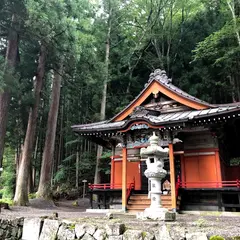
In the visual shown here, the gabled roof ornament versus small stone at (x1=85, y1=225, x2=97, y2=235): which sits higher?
the gabled roof ornament

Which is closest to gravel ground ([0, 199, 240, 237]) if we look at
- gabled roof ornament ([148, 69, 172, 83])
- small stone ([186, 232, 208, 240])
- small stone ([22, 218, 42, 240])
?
small stone ([186, 232, 208, 240])

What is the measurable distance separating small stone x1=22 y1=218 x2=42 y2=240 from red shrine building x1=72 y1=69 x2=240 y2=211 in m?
4.44

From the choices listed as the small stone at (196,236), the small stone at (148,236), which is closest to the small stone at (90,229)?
the small stone at (148,236)

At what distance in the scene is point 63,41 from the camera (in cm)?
1099

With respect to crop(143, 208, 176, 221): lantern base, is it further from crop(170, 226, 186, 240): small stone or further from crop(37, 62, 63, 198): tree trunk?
crop(37, 62, 63, 198): tree trunk

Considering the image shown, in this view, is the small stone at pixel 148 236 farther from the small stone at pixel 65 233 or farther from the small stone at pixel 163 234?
the small stone at pixel 65 233

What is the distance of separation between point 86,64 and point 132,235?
A: 1082 cm

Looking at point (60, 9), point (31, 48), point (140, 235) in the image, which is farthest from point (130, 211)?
point (31, 48)

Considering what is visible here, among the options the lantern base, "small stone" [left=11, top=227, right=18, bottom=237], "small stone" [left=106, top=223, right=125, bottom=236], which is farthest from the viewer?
the lantern base

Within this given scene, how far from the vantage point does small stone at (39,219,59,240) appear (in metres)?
4.66

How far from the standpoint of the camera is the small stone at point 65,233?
439 cm

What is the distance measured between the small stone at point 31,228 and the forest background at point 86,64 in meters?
6.07

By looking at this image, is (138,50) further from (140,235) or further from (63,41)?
(140,235)

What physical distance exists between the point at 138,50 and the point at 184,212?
14637mm
